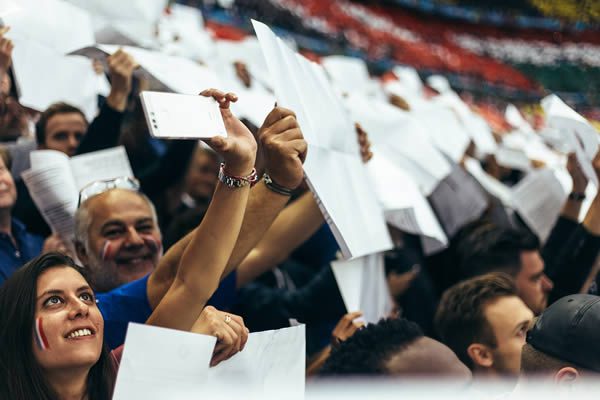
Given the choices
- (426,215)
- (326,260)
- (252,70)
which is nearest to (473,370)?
(426,215)

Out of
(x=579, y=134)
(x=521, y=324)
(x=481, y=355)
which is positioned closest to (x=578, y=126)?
(x=579, y=134)

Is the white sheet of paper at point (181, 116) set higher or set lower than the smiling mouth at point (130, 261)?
higher

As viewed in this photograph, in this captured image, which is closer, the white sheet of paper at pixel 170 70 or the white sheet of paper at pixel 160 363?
the white sheet of paper at pixel 160 363

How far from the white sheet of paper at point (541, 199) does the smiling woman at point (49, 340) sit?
1.70 metres

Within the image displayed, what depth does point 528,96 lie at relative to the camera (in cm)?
1596

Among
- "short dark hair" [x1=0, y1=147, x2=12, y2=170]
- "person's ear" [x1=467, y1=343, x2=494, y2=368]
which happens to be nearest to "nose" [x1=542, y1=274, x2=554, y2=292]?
"person's ear" [x1=467, y1=343, x2=494, y2=368]

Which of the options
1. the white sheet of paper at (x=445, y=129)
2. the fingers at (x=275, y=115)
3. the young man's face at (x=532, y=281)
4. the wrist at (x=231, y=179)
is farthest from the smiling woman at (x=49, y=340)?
the white sheet of paper at (x=445, y=129)

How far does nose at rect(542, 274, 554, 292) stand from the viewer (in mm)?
2373

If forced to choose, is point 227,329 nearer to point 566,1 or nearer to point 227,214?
point 227,214

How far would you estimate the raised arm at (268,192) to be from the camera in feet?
5.10

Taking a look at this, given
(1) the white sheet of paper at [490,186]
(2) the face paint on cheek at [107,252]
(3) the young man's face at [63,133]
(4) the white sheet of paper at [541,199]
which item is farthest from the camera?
(1) the white sheet of paper at [490,186]

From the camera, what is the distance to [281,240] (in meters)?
2.05

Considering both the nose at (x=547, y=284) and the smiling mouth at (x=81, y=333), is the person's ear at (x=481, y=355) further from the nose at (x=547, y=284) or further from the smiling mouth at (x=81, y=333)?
the smiling mouth at (x=81, y=333)

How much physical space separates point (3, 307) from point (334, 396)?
562 mm
